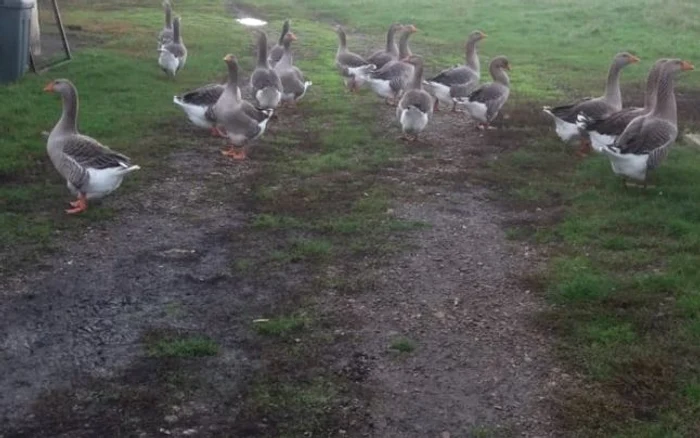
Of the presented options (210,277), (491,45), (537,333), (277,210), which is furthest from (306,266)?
(491,45)

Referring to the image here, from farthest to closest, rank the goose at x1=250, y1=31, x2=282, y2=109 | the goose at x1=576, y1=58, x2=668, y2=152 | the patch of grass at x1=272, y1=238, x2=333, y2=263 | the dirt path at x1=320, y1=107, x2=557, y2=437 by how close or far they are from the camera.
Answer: the goose at x1=250, y1=31, x2=282, y2=109 → the goose at x1=576, y1=58, x2=668, y2=152 → the patch of grass at x1=272, y1=238, x2=333, y2=263 → the dirt path at x1=320, y1=107, x2=557, y2=437

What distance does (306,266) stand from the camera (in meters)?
9.10

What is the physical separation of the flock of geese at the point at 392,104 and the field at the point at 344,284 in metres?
0.40

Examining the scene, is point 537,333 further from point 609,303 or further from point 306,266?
point 306,266

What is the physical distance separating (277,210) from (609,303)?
4.19 m

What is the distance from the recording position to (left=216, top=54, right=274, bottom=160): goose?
12891mm

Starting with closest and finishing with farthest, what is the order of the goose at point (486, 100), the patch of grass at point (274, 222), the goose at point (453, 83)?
the patch of grass at point (274, 222) < the goose at point (486, 100) < the goose at point (453, 83)

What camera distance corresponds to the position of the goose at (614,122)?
1225 centimetres

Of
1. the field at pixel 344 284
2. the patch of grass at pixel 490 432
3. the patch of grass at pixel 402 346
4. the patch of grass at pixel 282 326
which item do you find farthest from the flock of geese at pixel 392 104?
the patch of grass at pixel 490 432

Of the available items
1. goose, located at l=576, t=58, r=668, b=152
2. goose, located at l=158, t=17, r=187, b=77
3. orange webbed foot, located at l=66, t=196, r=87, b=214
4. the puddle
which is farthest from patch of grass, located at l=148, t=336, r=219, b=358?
the puddle

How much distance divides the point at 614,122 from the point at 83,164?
23.2ft

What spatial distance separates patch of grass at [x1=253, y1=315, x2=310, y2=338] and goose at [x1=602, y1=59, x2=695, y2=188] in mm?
5232

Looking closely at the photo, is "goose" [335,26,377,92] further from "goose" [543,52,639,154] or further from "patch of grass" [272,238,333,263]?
"patch of grass" [272,238,333,263]

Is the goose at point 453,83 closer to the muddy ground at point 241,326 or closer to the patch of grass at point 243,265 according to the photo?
the muddy ground at point 241,326
